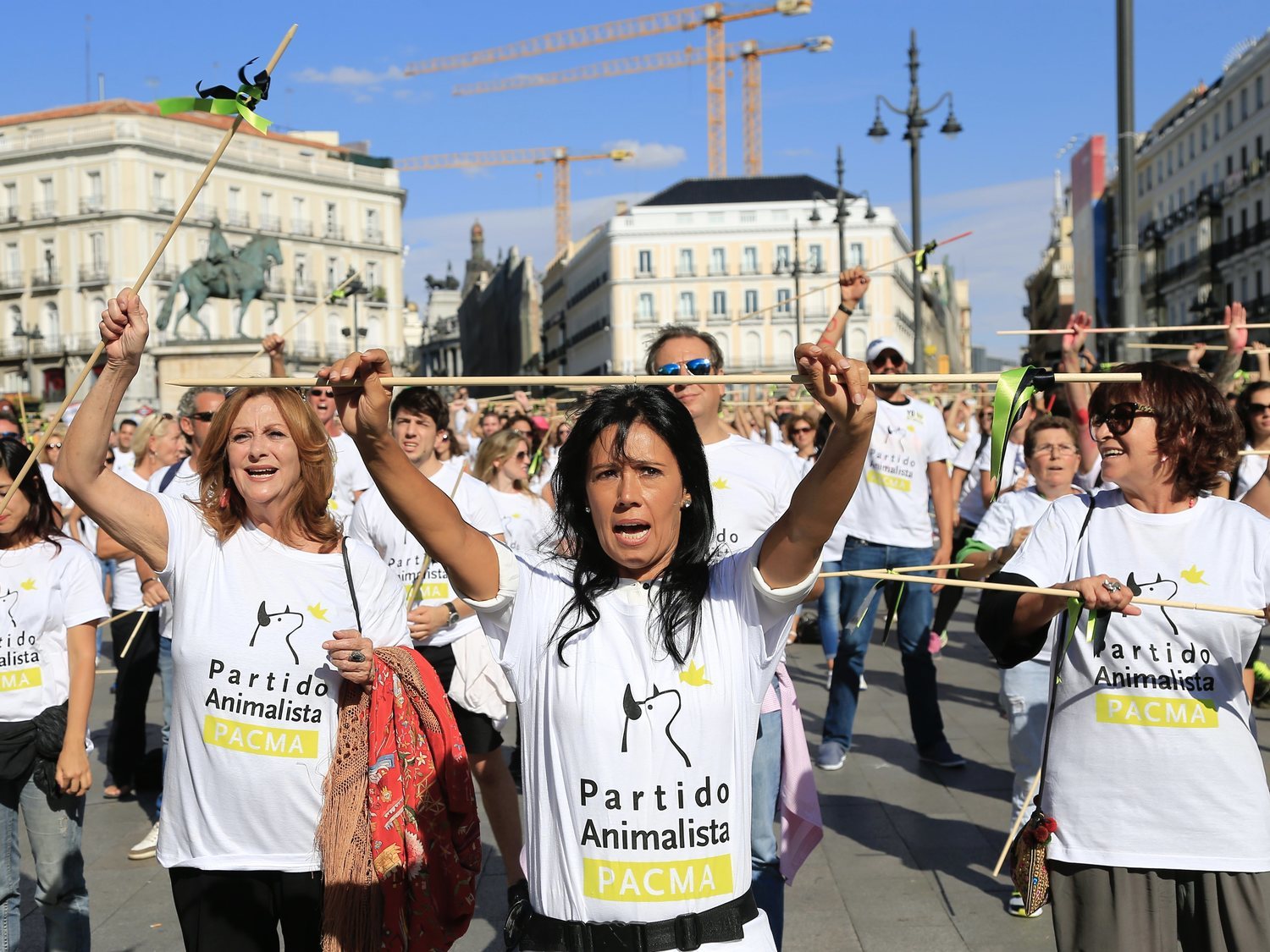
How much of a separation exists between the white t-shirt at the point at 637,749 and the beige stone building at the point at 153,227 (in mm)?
68070

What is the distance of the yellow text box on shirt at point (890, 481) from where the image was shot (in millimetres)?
Answer: 7691

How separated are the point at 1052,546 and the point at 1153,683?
410mm

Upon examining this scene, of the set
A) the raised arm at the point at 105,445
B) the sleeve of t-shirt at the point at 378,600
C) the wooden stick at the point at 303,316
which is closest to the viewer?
the raised arm at the point at 105,445

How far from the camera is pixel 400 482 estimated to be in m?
2.71

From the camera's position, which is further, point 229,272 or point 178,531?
point 229,272

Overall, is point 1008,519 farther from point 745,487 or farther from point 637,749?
point 637,749

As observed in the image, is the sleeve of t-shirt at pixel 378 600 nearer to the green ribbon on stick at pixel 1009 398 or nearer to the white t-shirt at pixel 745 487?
the white t-shirt at pixel 745 487

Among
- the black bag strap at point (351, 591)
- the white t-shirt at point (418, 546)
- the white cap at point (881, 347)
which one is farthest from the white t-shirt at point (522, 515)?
the black bag strap at point (351, 591)

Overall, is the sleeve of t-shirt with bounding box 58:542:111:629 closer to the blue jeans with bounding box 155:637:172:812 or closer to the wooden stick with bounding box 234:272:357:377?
the wooden stick with bounding box 234:272:357:377

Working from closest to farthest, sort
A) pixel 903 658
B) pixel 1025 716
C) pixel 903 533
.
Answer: pixel 1025 716, pixel 903 658, pixel 903 533

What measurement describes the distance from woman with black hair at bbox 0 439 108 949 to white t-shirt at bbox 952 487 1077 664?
129 inches

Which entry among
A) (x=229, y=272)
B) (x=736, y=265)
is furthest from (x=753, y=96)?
(x=229, y=272)

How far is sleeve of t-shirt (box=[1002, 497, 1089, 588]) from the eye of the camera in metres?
3.54

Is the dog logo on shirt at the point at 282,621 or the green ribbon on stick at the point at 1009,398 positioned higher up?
the green ribbon on stick at the point at 1009,398
